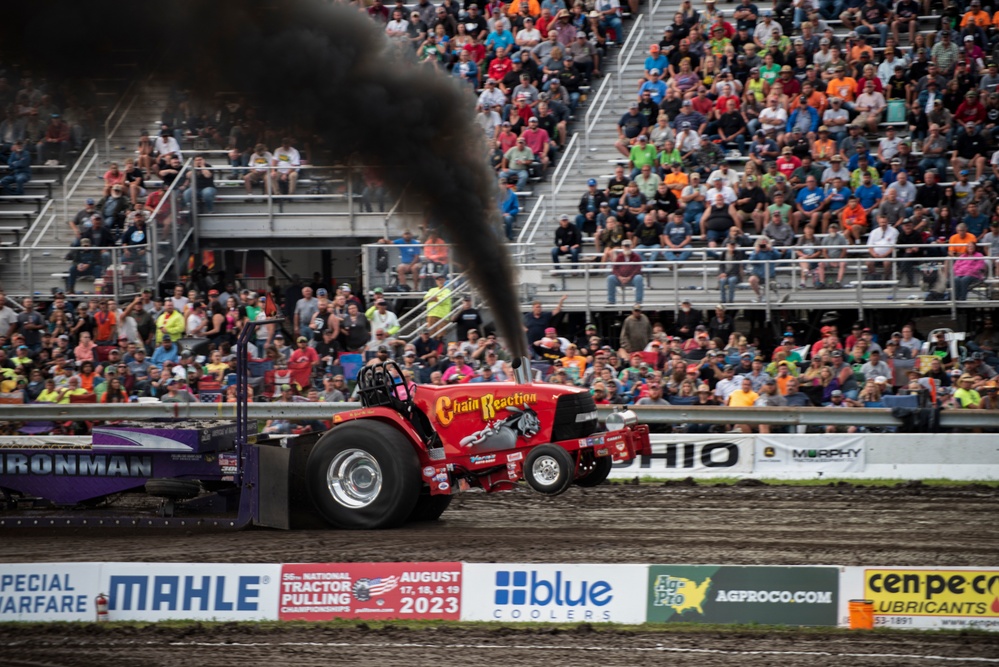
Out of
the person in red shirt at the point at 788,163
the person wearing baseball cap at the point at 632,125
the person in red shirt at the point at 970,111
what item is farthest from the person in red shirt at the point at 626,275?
the person in red shirt at the point at 970,111

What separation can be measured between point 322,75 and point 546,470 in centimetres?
389

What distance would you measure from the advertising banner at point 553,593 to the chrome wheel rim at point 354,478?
2894mm

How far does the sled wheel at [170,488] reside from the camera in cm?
1123

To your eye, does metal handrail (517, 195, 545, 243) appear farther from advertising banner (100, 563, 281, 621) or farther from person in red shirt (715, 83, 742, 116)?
advertising banner (100, 563, 281, 621)

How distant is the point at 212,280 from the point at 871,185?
34.5ft

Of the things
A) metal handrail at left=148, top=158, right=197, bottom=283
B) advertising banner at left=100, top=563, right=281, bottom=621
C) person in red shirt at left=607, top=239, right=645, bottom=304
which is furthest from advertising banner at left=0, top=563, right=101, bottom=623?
metal handrail at left=148, top=158, right=197, bottom=283

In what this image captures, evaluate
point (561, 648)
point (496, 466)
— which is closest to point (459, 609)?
point (561, 648)

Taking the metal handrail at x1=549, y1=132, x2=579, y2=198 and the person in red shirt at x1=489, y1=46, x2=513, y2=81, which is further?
the person in red shirt at x1=489, y1=46, x2=513, y2=81

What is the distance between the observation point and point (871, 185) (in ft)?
60.2

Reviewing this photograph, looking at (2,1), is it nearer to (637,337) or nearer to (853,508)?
(853,508)

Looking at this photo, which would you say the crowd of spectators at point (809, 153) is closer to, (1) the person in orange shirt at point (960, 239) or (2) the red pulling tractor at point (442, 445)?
(1) the person in orange shirt at point (960, 239)

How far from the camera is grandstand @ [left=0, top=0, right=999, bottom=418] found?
17281mm

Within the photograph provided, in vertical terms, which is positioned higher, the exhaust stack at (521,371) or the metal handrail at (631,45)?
the metal handrail at (631,45)

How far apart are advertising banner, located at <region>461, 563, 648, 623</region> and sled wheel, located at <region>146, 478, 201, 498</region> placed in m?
3.65
